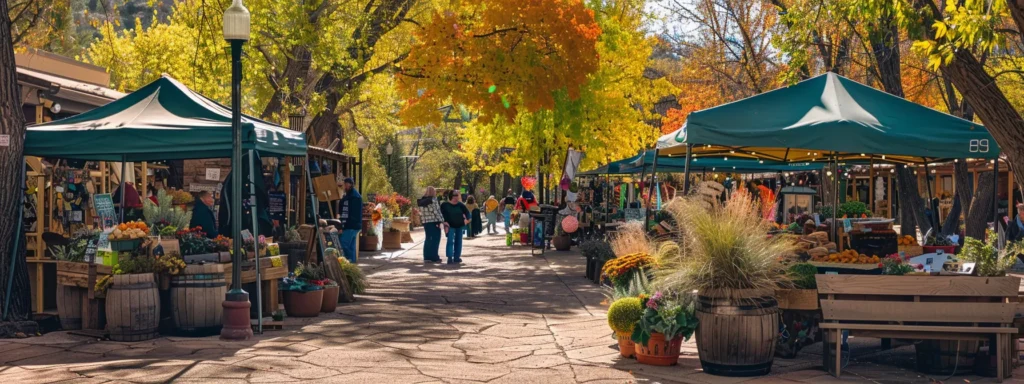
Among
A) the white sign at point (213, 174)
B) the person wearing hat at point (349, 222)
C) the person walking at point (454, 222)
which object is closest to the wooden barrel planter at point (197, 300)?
the person wearing hat at point (349, 222)

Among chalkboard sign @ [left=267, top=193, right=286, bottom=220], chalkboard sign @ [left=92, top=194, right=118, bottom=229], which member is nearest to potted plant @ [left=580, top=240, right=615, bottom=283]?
chalkboard sign @ [left=267, top=193, right=286, bottom=220]

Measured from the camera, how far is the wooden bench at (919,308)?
317 inches

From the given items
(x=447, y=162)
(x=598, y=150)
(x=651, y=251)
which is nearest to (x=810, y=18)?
(x=651, y=251)

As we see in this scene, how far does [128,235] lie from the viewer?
10.8 metres

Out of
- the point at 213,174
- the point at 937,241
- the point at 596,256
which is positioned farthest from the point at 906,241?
the point at 213,174

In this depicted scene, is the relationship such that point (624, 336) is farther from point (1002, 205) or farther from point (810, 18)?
point (1002, 205)

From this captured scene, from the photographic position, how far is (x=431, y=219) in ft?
68.9

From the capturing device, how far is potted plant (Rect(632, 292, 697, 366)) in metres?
8.46

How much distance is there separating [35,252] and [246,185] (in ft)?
9.64

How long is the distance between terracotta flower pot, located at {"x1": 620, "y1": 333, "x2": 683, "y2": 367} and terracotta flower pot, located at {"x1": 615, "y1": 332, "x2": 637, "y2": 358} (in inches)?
9.1

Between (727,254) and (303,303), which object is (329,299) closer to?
(303,303)

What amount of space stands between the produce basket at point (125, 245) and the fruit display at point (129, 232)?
0.11ft

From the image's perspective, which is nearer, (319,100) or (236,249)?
(236,249)

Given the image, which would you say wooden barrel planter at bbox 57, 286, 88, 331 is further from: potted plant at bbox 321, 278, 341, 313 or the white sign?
the white sign
